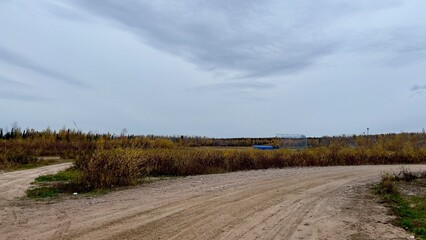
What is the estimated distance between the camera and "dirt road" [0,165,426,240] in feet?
29.8

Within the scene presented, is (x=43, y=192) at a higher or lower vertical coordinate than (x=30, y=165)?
lower

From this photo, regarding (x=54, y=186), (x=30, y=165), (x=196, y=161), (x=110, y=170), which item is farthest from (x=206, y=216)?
(x=30, y=165)

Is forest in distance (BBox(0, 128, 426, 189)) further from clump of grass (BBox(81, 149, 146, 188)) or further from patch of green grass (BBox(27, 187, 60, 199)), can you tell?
patch of green grass (BBox(27, 187, 60, 199))

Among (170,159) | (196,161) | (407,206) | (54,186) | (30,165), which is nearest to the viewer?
(407,206)

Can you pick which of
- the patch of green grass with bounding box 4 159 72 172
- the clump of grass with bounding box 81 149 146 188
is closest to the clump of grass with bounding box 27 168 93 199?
the clump of grass with bounding box 81 149 146 188

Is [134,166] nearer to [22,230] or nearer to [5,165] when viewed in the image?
[22,230]

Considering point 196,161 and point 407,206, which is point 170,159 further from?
point 407,206

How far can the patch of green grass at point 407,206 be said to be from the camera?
1031 centimetres

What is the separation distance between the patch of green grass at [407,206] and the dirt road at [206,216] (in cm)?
41

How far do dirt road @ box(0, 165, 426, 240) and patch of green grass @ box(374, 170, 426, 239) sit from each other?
0.41 meters

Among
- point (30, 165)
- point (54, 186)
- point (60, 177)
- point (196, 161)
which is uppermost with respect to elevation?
point (196, 161)

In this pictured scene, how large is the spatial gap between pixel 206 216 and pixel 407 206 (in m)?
6.86

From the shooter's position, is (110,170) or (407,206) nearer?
(407,206)

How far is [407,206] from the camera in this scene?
43.3ft
